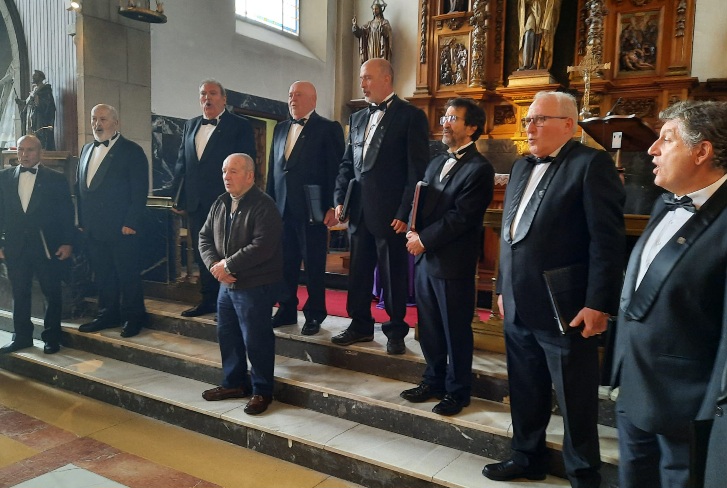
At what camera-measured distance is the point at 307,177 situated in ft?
11.6

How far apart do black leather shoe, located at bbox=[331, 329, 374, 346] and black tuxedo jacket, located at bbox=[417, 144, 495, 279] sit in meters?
0.85

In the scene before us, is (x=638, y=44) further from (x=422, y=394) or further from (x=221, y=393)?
(x=221, y=393)

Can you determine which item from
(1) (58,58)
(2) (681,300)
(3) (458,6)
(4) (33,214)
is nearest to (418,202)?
(2) (681,300)

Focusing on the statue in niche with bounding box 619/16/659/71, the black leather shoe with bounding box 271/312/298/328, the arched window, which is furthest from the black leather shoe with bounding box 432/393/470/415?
the arched window

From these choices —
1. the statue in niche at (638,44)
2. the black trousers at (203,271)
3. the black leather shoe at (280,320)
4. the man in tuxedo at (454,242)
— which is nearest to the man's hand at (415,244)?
the man in tuxedo at (454,242)

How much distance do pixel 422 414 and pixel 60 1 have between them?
5056mm

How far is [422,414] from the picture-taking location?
268 cm

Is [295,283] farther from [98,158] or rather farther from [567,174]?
[567,174]

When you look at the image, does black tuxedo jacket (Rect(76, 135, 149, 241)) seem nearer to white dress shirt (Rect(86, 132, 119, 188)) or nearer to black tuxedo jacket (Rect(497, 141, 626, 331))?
white dress shirt (Rect(86, 132, 119, 188))

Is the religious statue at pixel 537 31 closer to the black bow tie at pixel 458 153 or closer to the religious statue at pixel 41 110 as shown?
the black bow tie at pixel 458 153

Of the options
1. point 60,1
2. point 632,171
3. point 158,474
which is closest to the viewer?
point 158,474

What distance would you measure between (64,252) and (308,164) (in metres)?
2.05

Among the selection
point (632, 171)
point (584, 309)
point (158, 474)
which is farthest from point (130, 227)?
point (632, 171)

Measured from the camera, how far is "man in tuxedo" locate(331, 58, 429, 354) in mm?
3027
